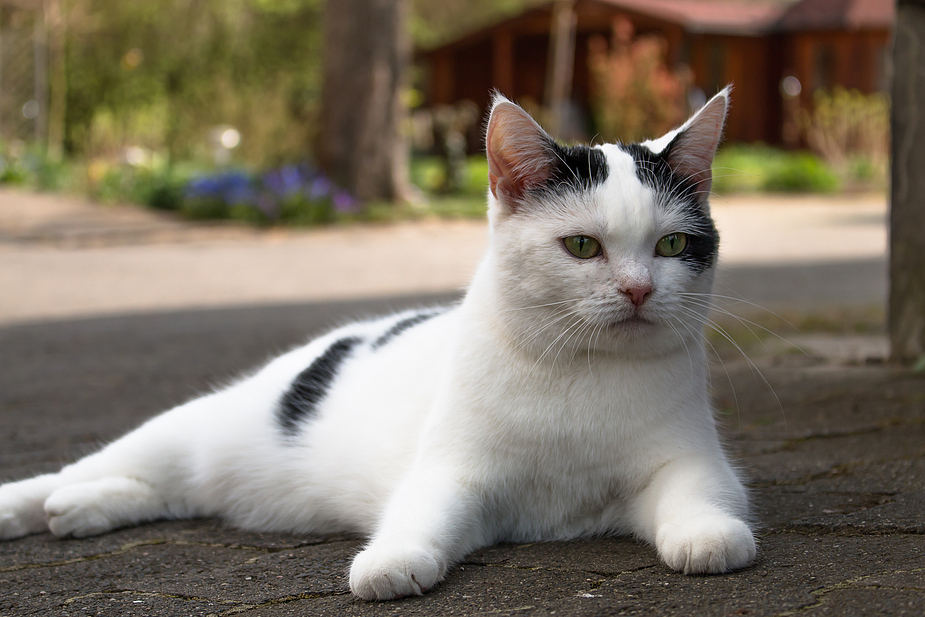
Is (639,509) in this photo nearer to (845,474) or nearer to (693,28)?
(845,474)

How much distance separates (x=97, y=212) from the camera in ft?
37.2

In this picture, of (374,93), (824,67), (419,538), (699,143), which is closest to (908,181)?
(699,143)

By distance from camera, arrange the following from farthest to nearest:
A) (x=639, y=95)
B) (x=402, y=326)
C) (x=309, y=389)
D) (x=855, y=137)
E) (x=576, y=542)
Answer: (x=855, y=137)
(x=639, y=95)
(x=402, y=326)
(x=309, y=389)
(x=576, y=542)

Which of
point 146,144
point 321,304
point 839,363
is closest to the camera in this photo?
point 839,363

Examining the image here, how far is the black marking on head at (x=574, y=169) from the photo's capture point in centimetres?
214

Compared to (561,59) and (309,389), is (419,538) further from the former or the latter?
(561,59)

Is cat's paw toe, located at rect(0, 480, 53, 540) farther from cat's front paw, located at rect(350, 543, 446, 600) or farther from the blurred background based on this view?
the blurred background

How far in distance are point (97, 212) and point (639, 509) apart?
10.6 m

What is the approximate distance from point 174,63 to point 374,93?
14.1m

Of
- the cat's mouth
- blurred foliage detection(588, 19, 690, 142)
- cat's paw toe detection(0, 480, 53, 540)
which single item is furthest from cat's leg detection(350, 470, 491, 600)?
blurred foliage detection(588, 19, 690, 142)

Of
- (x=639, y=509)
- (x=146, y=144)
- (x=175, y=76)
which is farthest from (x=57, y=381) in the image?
(x=175, y=76)

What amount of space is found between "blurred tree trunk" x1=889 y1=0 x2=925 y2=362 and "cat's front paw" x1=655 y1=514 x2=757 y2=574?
93.3 inches

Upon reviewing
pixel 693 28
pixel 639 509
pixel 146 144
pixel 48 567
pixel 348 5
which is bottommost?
pixel 48 567

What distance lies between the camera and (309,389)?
2.66 meters
